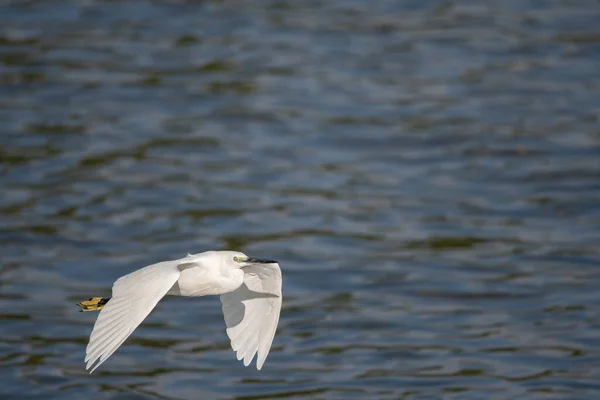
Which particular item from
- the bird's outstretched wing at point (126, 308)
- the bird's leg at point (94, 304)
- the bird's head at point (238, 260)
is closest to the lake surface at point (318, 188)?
the bird's leg at point (94, 304)

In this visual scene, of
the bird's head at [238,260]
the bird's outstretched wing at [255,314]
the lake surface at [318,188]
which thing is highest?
the bird's head at [238,260]

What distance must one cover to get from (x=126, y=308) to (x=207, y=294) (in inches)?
32.3

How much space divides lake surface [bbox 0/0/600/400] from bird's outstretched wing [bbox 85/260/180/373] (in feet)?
8.70

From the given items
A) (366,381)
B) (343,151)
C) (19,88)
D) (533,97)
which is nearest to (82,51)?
(19,88)

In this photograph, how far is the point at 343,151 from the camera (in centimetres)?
1341

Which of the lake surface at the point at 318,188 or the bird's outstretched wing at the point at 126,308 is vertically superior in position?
the bird's outstretched wing at the point at 126,308

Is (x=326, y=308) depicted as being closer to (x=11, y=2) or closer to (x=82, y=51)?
(x=82, y=51)

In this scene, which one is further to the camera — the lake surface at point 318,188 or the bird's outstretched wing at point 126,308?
the lake surface at point 318,188

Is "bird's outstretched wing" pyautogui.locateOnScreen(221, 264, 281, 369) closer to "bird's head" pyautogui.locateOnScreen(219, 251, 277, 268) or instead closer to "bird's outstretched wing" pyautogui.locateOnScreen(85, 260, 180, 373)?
"bird's head" pyautogui.locateOnScreen(219, 251, 277, 268)

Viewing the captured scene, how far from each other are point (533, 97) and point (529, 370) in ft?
20.0

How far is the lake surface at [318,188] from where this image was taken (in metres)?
9.23

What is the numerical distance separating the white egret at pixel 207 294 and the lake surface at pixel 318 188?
1.56 metres

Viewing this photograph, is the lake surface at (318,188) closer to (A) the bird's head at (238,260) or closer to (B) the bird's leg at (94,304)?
(B) the bird's leg at (94,304)

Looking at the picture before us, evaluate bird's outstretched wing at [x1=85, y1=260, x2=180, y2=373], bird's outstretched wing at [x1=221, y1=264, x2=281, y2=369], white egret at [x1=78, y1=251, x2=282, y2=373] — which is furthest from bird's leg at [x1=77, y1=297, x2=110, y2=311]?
bird's outstretched wing at [x1=85, y1=260, x2=180, y2=373]
